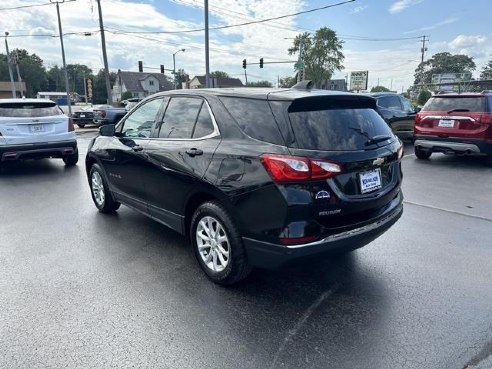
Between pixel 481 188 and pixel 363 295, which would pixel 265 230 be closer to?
pixel 363 295

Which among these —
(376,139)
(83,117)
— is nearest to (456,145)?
(376,139)

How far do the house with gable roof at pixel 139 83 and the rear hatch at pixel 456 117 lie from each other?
265 feet

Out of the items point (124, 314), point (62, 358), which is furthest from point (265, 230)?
point (62, 358)

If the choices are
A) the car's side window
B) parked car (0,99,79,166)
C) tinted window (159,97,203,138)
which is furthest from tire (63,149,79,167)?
tinted window (159,97,203,138)

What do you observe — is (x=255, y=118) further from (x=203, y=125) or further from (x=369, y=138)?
(x=369, y=138)

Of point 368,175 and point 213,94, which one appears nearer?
point 368,175

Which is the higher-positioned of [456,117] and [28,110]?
[28,110]

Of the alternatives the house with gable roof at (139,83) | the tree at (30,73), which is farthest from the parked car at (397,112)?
the tree at (30,73)

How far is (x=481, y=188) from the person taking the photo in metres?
6.90

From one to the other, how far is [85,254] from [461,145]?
8.21m

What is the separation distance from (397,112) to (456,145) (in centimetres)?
381

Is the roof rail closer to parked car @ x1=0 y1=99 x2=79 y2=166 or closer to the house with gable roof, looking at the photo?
parked car @ x1=0 y1=99 x2=79 y2=166

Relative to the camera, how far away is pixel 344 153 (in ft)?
9.39

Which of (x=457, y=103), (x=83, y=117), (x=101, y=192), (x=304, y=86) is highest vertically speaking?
(x=304, y=86)
